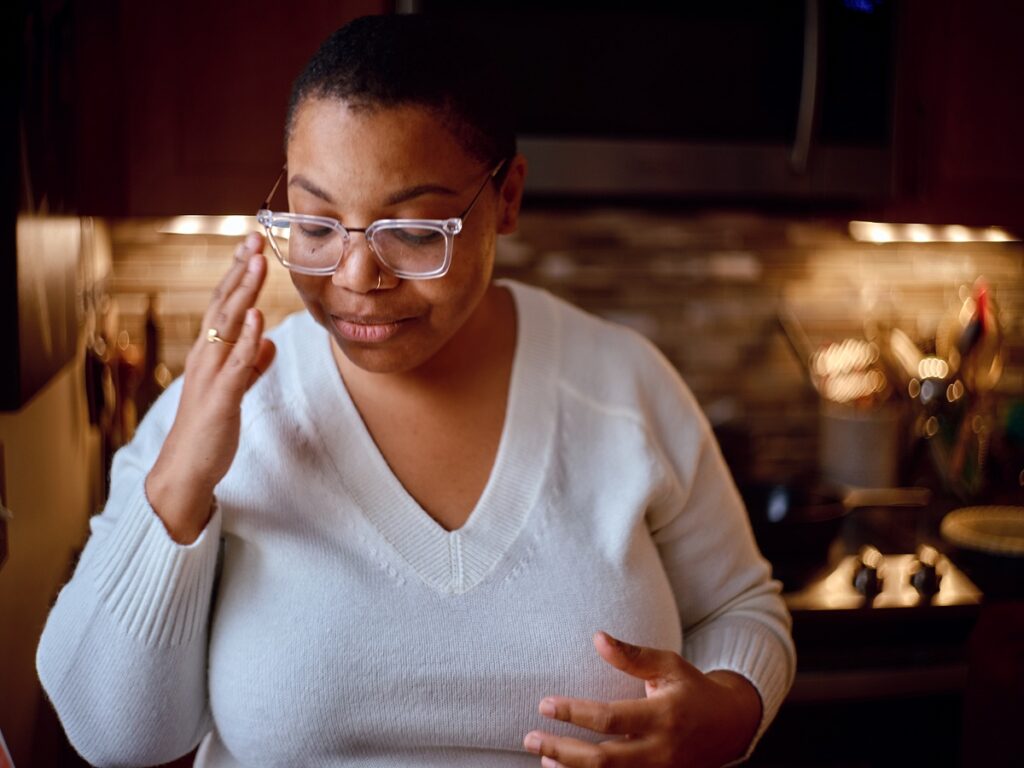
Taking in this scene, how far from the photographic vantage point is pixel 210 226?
6.33ft

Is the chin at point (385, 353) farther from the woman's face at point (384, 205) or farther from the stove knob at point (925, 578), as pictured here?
the stove knob at point (925, 578)

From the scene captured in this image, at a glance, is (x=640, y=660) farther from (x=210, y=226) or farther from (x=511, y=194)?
(x=210, y=226)

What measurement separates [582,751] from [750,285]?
4.68ft

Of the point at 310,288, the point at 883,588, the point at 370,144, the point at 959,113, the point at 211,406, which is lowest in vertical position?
the point at 883,588

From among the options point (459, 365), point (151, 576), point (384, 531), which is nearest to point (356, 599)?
point (384, 531)

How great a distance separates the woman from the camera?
0.95m

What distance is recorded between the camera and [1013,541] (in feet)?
5.98

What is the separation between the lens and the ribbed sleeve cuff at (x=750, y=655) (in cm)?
115

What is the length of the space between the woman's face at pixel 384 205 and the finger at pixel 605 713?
340 mm

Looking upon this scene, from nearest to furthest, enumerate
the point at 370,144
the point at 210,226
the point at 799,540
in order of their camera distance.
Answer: the point at 370,144
the point at 799,540
the point at 210,226

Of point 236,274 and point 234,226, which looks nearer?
point 236,274

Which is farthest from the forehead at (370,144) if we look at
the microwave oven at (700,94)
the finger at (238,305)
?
the microwave oven at (700,94)

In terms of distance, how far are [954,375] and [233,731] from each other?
1675 mm

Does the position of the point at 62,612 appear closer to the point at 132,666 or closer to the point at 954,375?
the point at 132,666
